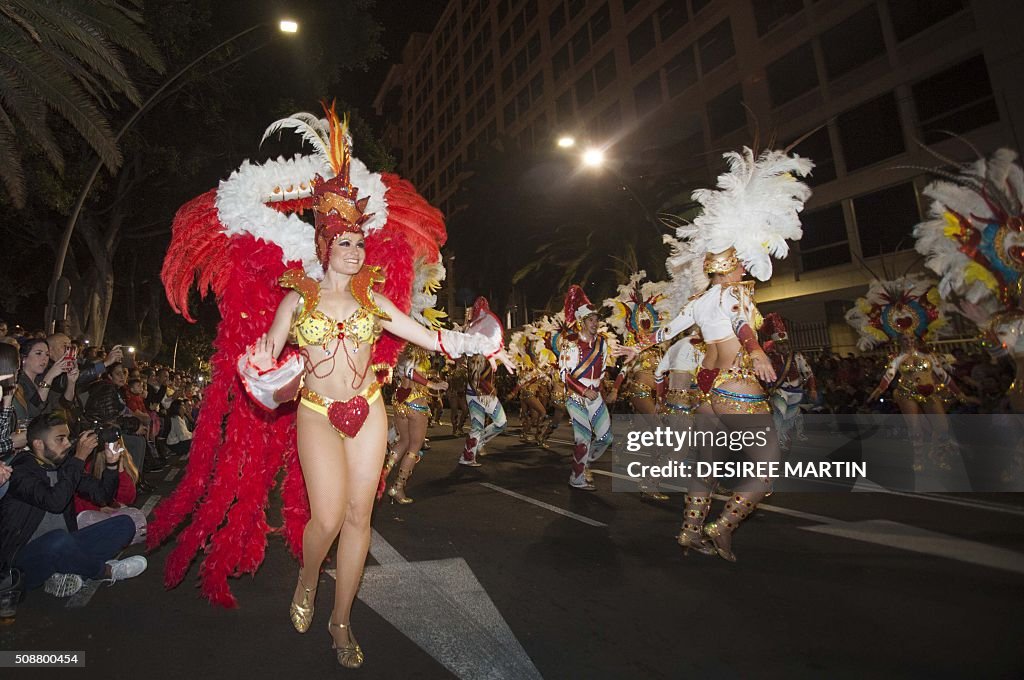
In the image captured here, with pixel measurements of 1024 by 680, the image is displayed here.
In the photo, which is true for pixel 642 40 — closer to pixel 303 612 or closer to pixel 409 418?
pixel 409 418

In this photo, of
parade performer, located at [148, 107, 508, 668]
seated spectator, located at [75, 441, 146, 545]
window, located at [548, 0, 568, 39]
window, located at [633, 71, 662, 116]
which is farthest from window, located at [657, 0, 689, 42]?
seated spectator, located at [75, 441, 146, 545]

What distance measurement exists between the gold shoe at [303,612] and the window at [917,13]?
21408 millimetres

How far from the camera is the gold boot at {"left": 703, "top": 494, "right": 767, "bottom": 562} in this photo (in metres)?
4.08

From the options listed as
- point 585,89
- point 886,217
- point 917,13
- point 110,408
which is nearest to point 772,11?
point 917,13

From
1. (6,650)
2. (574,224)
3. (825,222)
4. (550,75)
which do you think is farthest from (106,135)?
(550,75)

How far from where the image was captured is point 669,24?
26.6 metres

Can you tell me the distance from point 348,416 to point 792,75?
23.3 m

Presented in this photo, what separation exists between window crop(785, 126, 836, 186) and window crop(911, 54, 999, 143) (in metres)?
2.77

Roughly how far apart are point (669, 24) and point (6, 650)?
30.1 metres

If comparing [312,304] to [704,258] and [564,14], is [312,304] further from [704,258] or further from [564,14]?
[564,14]

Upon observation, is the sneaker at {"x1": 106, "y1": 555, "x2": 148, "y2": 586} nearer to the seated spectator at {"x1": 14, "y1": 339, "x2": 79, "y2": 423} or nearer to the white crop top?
the seated spectator at {"x1": 14, "y1": 339, "x2": 79, "y2": 423}

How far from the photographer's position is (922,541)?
4.50 meters

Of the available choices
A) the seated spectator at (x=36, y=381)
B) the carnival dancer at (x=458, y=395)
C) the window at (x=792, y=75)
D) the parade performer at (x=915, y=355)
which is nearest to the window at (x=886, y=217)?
the window at (x=792, y=75)

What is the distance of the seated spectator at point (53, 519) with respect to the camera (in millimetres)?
3613
